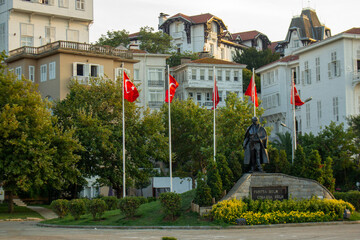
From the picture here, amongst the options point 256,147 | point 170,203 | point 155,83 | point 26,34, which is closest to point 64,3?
point 26,34

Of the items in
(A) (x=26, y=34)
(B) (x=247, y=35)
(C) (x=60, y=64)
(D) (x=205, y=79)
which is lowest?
(C) (x=60, y=64)

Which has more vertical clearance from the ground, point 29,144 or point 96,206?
point 29,144

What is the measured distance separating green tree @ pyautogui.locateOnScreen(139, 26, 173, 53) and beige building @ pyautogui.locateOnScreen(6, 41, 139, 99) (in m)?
27.2

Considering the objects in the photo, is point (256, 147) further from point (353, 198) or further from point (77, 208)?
point (77, 208)

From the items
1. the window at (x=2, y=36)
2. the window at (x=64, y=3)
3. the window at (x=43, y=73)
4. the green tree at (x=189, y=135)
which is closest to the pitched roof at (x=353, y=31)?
the green tree at (x=189, y=135)

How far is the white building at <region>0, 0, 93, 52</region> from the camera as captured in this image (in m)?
69.2

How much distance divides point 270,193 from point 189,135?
3288 cm

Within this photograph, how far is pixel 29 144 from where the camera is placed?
44625 millimetres

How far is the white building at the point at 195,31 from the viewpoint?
10734 cm

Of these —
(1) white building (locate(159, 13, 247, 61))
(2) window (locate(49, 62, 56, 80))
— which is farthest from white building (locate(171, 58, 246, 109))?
(2) window (locate(49, 62, 56, 80))

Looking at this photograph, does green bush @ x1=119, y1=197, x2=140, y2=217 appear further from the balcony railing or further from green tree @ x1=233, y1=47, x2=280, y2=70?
green tree @ x1=233, y1=47, x2=280, y2=70

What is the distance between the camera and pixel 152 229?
100 feet

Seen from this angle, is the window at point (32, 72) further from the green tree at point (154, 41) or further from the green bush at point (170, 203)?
Result: the green bush at point (170, 203)

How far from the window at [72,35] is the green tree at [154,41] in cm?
2161
